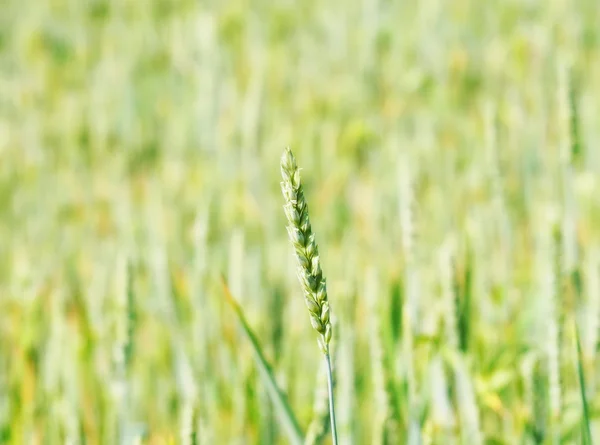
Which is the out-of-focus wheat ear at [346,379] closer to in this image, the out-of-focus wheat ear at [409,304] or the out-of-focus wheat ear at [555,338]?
the out-of-focus wheat ear at [409,304]

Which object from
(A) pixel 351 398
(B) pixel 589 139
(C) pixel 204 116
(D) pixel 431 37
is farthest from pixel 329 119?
(A) pixel 351 398

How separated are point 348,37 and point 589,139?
154 cm

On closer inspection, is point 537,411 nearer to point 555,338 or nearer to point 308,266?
point 555,338

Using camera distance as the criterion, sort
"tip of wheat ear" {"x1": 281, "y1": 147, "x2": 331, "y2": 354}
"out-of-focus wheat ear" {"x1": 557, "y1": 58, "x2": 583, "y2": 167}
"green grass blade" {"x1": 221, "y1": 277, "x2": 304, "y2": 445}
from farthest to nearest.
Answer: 1. "out-of-focus wheat ear" {"x1": 557, "y1": 58, "x2": 583, "y2": 167}
2. "green grass blade" {"x1": 221, "y1": 277, "x2": 304, "y2": 445}
3. "tip of wheat ear" {"x1": 281, "y1": 147, "x2": 331, "y2": 354}

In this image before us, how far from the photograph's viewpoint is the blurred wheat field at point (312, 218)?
3.06 feet

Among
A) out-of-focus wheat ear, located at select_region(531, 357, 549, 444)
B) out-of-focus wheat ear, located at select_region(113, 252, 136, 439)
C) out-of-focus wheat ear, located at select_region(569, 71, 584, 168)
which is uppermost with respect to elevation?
out-of-focus wheat ear, located at select_region(569, 71, 584, 168)

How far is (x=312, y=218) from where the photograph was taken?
6.24 feet

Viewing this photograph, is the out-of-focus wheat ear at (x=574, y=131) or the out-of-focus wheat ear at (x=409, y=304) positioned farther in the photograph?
the out-of-focus wheat ear at (x=574, y=131)

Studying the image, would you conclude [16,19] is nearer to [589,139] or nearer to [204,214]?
[589,139]

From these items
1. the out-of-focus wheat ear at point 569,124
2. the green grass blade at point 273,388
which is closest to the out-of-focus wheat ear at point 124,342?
the green grass blade at point 273,388

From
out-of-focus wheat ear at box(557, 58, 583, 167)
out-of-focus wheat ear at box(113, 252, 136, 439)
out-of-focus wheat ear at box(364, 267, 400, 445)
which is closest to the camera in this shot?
out-of-focus wheat ear at box(364, 267, 400, 445)

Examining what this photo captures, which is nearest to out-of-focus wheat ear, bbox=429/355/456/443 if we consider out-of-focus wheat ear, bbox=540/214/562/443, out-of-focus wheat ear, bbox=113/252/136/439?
out-of-focus wheat ear, bbox=540/214/562/443

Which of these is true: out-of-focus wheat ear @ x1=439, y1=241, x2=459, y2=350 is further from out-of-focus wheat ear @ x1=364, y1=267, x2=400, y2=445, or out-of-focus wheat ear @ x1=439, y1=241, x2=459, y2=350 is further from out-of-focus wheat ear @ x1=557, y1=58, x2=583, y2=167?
out-of-focus wheat ear @ x1=557, y1=58, x2=583, y2=167

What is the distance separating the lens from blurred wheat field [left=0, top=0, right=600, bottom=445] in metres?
0.93
